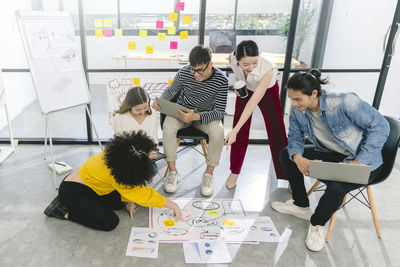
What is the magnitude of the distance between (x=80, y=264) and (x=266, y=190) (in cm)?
145

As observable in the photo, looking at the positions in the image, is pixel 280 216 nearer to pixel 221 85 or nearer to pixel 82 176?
pixel 221 85

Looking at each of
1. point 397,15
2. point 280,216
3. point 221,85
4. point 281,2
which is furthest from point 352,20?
point 280,216

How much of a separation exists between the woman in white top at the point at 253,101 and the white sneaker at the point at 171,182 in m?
0.42

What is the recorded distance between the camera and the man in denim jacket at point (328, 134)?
1802 millimetres

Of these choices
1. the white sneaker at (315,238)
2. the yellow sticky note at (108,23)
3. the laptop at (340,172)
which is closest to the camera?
the laptop at (340,172)

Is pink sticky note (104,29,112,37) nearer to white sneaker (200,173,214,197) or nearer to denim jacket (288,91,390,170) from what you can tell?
white sneaker (200,173,214,197)

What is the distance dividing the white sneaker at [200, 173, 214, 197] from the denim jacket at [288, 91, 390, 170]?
854 millimetres

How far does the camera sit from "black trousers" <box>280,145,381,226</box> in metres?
1.85

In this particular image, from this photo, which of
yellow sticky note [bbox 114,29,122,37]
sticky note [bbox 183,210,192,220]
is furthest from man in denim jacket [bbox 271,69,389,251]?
yellow sticky note [bbox 114,29,122,37]

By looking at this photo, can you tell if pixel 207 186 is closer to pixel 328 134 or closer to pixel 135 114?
pixel 135 114

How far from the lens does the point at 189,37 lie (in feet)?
10.1

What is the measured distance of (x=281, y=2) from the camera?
3201mm

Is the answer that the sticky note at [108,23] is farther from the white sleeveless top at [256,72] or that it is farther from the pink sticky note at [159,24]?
the white sleeveless top at [256,72]

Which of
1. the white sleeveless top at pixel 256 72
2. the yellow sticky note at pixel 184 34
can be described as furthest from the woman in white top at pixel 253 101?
the yellow sticky note at pixel 184 34
